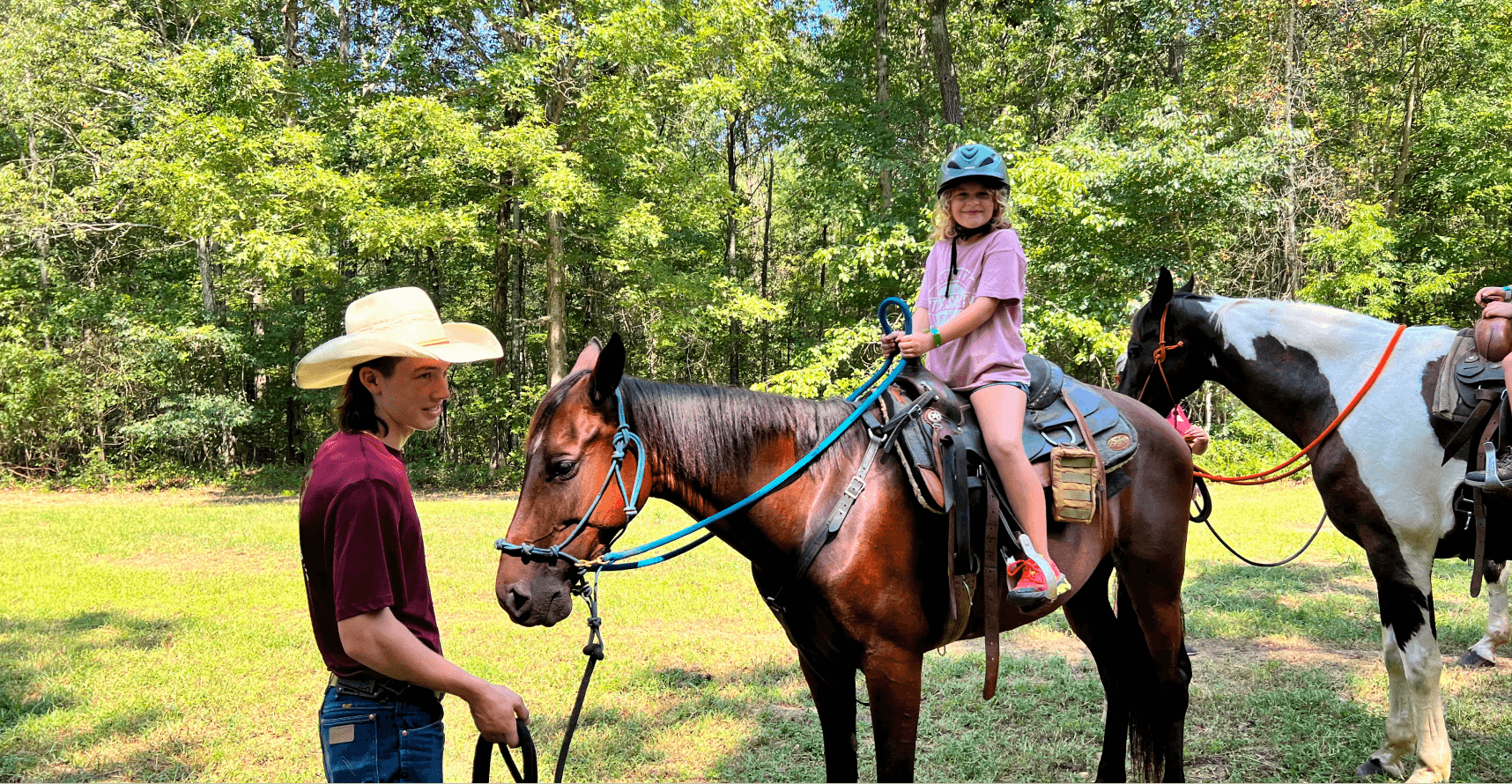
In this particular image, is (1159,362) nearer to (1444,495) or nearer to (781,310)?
(1444,495)

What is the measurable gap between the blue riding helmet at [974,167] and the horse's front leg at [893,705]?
5.72 ft

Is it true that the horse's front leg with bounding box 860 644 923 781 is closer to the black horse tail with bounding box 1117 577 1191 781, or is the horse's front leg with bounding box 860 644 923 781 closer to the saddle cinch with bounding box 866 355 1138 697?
the saddle cinch with bounding box 866 355 1138 697

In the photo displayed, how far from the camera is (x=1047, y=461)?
3.18 meters

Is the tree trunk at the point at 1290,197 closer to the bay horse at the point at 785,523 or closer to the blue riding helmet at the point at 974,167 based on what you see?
the blue riding helmet at the point at 974,167

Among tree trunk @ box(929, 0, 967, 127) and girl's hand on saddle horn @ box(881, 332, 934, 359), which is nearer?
girl's hand on saddle horn @ box(881, 332, 934, 359)

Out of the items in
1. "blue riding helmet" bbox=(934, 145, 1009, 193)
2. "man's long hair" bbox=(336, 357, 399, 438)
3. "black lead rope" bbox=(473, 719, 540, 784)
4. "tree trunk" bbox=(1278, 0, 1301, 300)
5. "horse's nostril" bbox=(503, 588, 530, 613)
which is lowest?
"black lead rope" bbox=(473, 719, 540, 784)

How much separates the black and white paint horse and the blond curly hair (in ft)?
5.16

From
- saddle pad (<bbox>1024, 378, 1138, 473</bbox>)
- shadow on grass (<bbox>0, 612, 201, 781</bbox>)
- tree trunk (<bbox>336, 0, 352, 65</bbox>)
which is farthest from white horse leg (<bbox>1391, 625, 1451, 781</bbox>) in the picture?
tree trunk (<bbox>336, 0, 352, 65</bbox>)

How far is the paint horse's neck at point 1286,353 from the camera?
4344 millimetres

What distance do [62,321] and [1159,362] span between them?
24279 mm

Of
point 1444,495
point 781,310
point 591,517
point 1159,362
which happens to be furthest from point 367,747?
point 781,310

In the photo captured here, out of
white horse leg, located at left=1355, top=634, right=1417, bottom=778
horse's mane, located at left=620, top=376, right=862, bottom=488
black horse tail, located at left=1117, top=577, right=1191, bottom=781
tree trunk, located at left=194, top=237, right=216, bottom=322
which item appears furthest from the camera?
tree trunk, located at left=194, top=237, right=216, bottom=322

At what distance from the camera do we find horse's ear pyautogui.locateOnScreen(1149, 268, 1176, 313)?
14.8 feet

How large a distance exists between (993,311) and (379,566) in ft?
7.30
